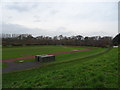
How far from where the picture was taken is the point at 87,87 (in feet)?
11.2

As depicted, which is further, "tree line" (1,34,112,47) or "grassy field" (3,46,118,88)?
"tree line" (1,34,112,47)

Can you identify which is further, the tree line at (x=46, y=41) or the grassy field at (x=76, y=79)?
the tree line at (x=46, y=41)

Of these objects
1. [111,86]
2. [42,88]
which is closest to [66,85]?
[42,88]

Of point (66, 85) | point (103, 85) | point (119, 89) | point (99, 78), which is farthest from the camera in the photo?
point (99, 78)

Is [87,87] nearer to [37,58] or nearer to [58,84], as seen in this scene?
[58,84]

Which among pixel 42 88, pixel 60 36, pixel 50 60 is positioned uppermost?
pixel 60 36

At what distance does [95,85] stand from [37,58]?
12459 millimetres

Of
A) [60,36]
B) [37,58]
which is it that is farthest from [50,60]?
[60,36]

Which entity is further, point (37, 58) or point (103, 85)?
point (37, 58)

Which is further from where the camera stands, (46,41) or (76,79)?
(46,41)

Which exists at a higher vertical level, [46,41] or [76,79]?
[46,41]

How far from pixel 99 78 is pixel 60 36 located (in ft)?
336

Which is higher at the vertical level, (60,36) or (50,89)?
(60,36)

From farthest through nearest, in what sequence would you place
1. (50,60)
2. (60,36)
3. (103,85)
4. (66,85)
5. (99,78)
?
1. (60,36)
2. (50,60)
3. (99,78)
4. (66,85)
5. (103,85)
